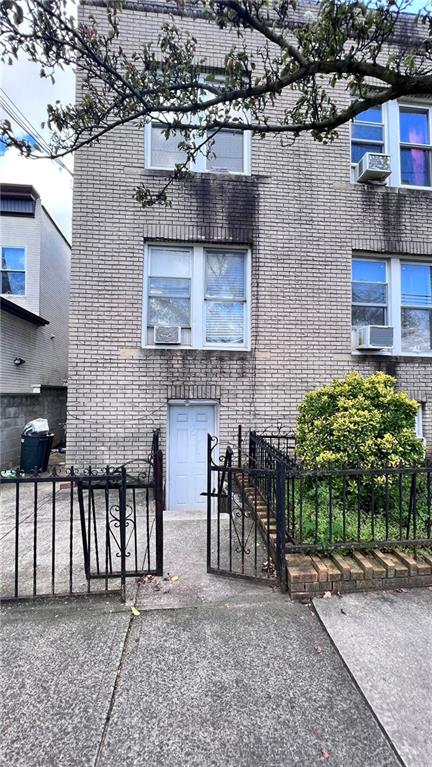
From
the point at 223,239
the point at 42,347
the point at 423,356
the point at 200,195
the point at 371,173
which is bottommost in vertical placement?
the point at 423,356

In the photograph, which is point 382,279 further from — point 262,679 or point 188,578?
point 262,679

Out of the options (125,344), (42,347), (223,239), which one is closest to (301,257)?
(223,239)

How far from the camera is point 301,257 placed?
714 cm

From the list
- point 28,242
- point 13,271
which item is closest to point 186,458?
point 13,271

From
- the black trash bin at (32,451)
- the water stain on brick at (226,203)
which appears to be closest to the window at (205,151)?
the water stain on brick at (226,203)

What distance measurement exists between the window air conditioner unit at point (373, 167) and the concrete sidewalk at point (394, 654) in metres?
7.06

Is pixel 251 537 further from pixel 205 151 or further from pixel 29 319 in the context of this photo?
pixel 29 319

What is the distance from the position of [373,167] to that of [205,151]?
3.14m

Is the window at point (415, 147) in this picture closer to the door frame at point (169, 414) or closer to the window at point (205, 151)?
the window at point (205, 151)

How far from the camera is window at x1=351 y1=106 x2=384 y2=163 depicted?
756 cm

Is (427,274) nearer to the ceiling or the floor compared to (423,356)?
nearer to the ceiling

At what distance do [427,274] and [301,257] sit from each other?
268 centimetres

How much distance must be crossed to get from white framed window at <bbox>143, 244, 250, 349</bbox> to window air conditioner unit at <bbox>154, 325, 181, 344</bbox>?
0.65 ft

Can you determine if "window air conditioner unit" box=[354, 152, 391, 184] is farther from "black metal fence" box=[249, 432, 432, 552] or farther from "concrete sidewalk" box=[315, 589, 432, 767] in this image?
"concrete sidewalk" box=[315, 589, 432, 767]
